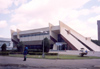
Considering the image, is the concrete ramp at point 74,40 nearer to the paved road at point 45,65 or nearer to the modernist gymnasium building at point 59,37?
the modernist gymnasium building at point 59,37

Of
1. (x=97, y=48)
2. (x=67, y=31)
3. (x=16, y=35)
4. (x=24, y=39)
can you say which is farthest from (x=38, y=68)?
(x=16, y=35)

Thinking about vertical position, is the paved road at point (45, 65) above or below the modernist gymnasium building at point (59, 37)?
below

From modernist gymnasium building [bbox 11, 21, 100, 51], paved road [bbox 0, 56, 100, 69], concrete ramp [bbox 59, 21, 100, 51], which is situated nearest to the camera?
paved road [bbox 0, 56, 100, 69]

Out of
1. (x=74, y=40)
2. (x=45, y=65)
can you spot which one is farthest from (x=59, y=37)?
(x=45, y=65)

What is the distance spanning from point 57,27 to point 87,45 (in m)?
14.9

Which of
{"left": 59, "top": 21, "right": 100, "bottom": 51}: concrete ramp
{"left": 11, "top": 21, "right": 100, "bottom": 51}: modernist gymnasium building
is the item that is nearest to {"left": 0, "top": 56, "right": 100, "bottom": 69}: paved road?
{"left": 11, "top": 21, "right": 100, "bottom": 51}: modernist gymnasium building

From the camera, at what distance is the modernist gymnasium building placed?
53.5m

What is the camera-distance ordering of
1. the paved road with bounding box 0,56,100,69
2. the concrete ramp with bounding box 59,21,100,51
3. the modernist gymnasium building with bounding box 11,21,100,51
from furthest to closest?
the modernist gymnasium building with bounding box 11,21,100,51 < the concrete ramp with bounding box 59,21,100,51 < the paved road with bounding box 0,56,100,69

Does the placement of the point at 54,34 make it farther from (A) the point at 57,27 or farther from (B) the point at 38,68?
(B) the point at 38,68

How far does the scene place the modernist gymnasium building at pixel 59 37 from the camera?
53.5 m

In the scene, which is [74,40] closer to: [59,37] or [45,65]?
[59,37]

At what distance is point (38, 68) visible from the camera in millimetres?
10859

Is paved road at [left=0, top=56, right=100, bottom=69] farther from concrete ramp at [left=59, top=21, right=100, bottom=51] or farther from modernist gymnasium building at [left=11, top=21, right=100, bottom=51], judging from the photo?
concrete ramp at [left=59, top=21, right=100, bottom=51]

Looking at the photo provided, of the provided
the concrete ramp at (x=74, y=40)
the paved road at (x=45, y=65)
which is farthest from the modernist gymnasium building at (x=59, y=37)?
A: the paved road at (x=45, y=65)
